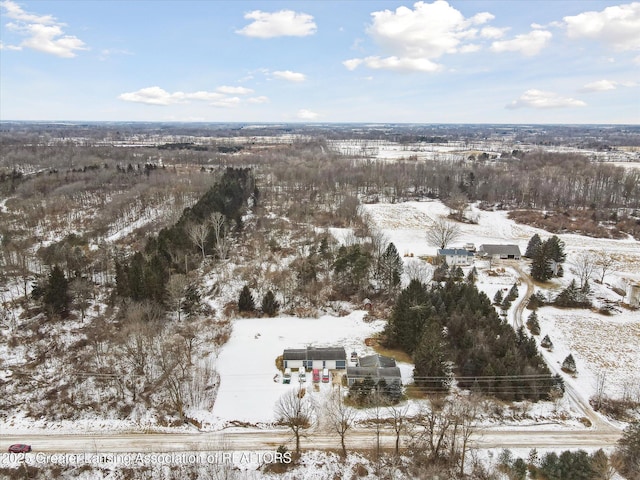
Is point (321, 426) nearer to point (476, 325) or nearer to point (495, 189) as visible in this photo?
A: point (476, 325)

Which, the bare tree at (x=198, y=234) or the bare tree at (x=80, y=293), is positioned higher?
the bare tree at (x=198, y=234)

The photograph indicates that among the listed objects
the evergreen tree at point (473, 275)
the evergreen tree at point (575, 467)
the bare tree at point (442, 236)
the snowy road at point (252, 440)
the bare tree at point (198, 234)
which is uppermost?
the bare tree at point (198, 234)

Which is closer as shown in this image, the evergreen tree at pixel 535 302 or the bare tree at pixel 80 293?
the bare tree at pixel 80 293

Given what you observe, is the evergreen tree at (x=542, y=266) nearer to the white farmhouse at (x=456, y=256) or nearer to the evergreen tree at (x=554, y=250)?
the evergreen tree at (x=554, y=250)

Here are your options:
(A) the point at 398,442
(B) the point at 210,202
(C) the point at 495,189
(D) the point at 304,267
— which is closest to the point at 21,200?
(B) the point at 210,202

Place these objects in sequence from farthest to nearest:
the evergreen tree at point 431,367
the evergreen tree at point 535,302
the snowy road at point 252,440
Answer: the evergreen tree at point 535,302
the evergreen tree at point 431,367
the snowy road at point 252,440

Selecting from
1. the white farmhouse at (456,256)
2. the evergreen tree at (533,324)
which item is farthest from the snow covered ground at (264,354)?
the white farmhouse at (456,256)

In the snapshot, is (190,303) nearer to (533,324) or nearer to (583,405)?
(533,324)
